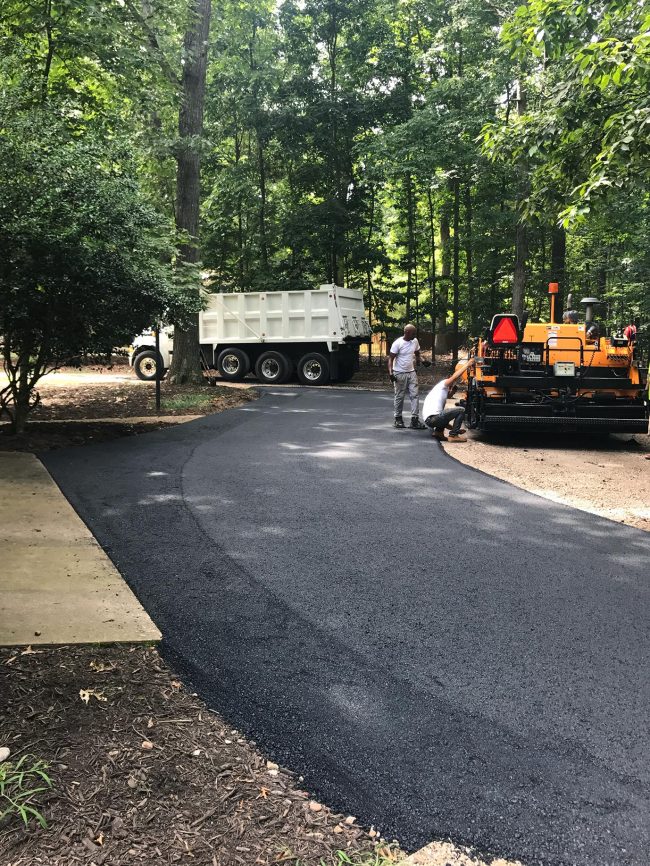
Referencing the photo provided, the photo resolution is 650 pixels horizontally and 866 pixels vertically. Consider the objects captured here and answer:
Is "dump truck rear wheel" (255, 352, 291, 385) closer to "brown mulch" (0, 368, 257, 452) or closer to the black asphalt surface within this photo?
"brown mulch" (0, 368, 257, 452)

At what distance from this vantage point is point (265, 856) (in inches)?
84.1

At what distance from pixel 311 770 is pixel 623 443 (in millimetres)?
9586

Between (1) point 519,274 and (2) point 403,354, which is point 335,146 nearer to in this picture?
(1) point 519,274

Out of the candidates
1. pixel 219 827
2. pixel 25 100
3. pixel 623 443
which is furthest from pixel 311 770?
pixel 25 100

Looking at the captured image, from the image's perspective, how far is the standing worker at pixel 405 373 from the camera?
39.9 ft

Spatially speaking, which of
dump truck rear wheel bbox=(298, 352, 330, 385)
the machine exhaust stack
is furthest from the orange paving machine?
dump truck rear wheel bbox=(298, 352, 330, 385)

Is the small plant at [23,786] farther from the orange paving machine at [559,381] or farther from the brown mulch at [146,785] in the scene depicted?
the orange paving machine at [559,381]

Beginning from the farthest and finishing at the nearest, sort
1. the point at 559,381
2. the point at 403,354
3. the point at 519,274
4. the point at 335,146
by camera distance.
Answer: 1. the point at 335,146
2. the point at 519,274
3. the point at 403,354
4. the point at 559,381

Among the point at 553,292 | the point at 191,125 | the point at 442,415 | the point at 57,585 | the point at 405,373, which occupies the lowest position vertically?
the point at 57,585

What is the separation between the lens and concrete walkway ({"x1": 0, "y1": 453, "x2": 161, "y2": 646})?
365 cm

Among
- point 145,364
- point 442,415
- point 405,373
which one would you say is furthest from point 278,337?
point 442,415

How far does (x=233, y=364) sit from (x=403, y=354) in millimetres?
10552

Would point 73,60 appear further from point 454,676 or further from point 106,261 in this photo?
point 454,676

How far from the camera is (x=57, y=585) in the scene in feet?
14.1
